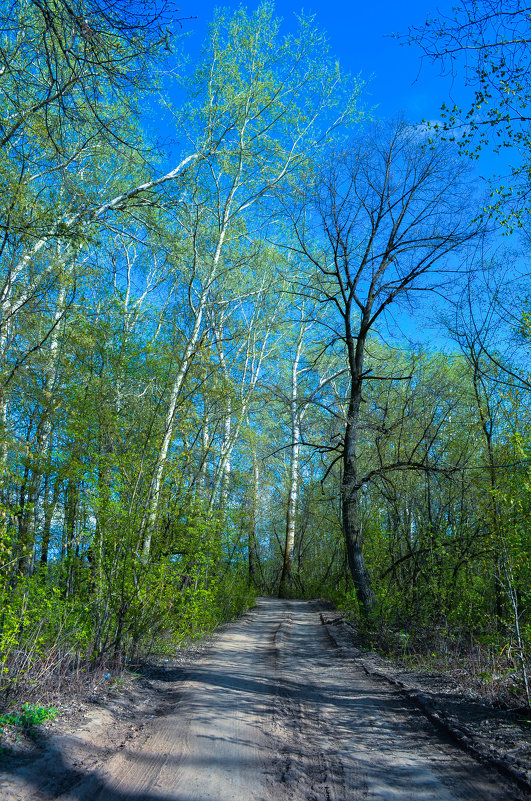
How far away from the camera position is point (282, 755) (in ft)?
11.8

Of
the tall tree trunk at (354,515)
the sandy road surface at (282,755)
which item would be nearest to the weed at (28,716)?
the sandy road surface at (282,755)

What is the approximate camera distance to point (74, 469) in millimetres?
8492

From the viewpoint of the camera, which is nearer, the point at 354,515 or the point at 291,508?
the point at 354,515

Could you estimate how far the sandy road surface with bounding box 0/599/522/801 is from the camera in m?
2.97

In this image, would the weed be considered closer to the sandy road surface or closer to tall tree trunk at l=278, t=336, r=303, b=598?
the sandy road surface

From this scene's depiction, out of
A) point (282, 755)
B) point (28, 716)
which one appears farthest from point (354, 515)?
point (28, 716)

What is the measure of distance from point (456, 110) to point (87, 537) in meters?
6.39

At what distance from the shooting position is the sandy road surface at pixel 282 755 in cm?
297

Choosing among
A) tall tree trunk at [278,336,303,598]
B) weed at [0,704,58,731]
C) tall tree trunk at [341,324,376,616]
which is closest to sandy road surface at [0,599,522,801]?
weed at [0,704,58,731]

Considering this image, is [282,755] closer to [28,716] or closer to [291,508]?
[28,716]

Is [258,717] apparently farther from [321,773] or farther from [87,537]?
[87,537]

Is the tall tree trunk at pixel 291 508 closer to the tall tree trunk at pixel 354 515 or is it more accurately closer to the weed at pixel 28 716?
the tall tree trunk at pixel 354 515

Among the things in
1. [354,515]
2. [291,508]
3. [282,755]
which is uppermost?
[291,508]

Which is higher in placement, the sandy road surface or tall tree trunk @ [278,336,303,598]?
tall tree trunk @ [278,336,303,598]
